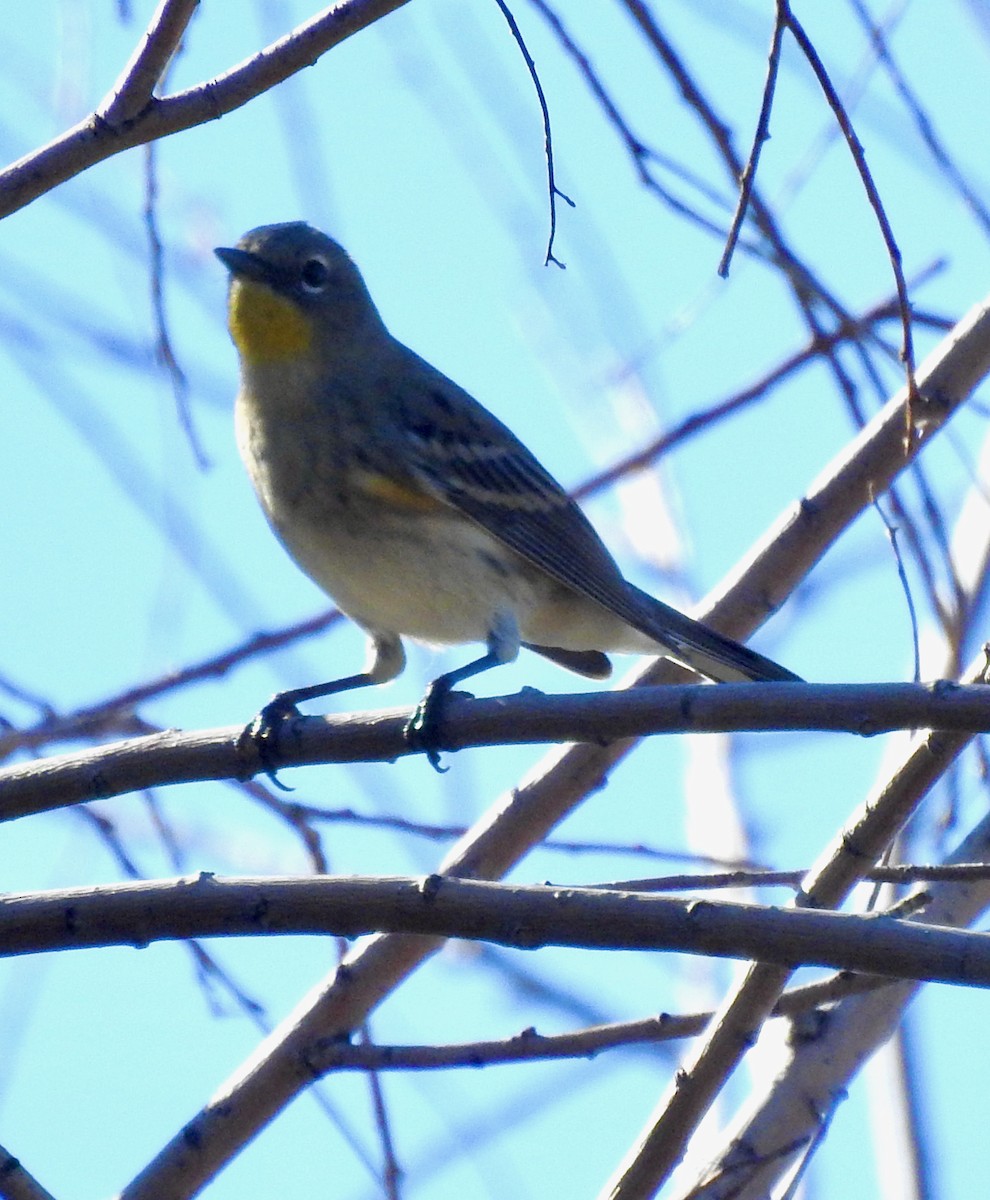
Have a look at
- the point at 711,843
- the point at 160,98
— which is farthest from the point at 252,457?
the point at 160,98

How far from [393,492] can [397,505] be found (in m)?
0.04

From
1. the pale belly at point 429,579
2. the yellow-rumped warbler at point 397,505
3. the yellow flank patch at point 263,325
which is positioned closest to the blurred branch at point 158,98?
the yellow-rumped warbler at point 397,505

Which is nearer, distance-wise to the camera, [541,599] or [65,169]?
[65,169]

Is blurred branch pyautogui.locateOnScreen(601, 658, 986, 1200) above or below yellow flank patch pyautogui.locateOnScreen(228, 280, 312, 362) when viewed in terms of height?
below

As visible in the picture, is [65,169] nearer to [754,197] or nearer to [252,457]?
[754,197]

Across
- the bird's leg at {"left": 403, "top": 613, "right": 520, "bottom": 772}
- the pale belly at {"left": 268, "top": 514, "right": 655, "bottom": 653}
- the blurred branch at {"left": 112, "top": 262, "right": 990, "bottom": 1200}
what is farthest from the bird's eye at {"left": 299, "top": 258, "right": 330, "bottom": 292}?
the blurred branch at {"left": 112, "top": 262, "right": 990, "bottom": 1200}

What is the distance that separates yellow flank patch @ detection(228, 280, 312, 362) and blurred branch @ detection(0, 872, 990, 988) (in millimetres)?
3322

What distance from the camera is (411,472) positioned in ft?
17.7

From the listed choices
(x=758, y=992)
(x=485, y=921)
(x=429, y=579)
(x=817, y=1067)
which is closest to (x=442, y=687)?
(x=429, y=579)

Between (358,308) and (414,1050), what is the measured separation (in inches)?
153

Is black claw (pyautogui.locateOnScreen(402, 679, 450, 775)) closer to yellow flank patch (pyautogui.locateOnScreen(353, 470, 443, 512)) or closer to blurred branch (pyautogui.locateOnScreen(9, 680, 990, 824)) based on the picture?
blurred branch (pyautogui.locateOnScreen(9, 680, 990, 824))

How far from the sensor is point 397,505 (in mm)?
5277

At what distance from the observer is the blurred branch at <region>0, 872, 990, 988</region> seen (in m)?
2.21

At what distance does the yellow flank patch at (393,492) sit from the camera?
17.2 ft
